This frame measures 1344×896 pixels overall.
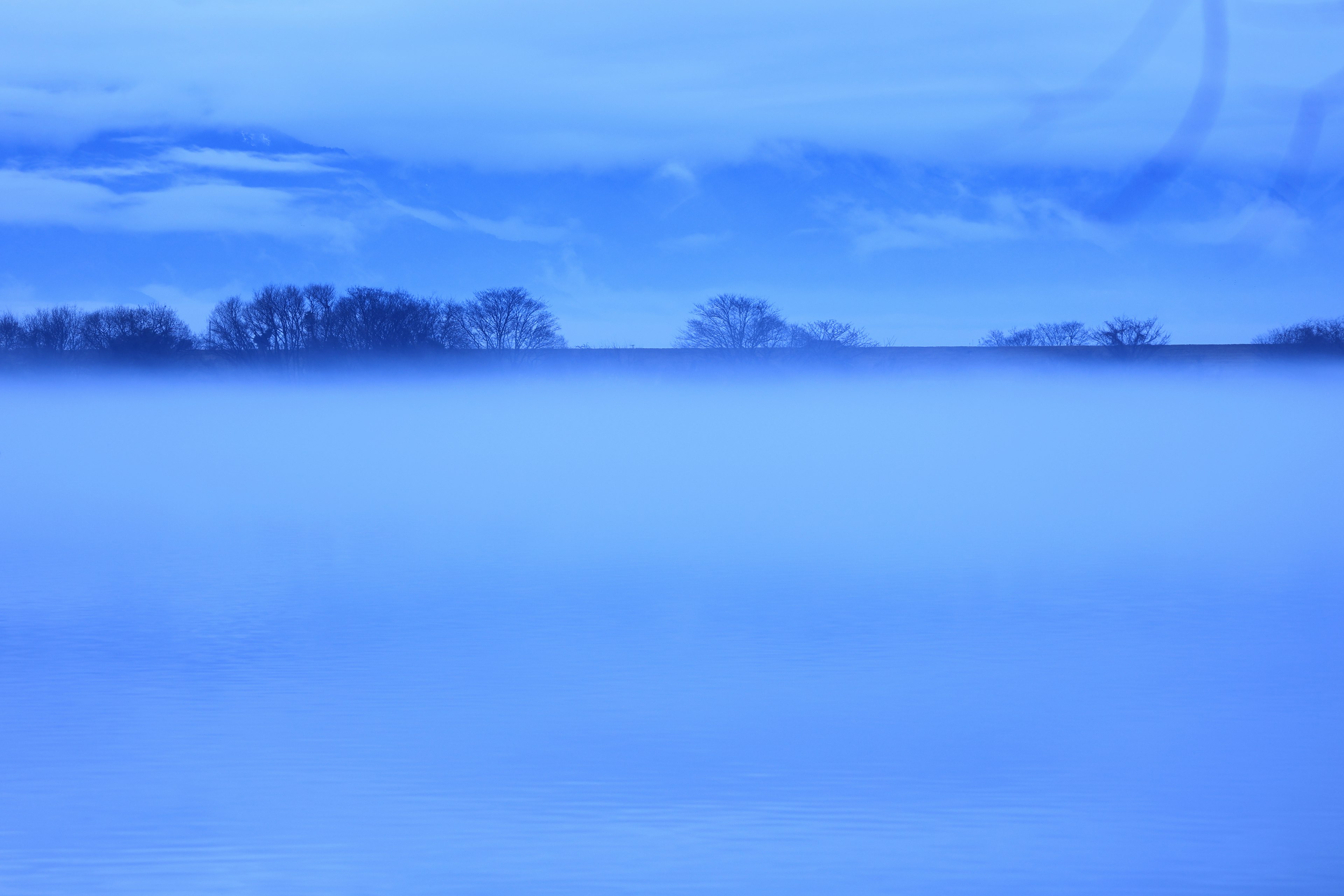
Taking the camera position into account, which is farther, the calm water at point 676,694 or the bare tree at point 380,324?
the bare tree at point 380,324

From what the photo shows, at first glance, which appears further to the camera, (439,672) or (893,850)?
(439,672)

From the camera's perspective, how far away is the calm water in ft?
15.0

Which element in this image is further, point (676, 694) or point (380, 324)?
point (380, 324)

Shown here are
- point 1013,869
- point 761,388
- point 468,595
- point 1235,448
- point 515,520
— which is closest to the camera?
point 1013,869

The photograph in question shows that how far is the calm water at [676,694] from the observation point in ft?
15.0

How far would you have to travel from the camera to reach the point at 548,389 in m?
56.0

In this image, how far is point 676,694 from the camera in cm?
655

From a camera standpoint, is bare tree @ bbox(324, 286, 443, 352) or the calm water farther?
bare tree @ bbox(324, 286, 443, 352)

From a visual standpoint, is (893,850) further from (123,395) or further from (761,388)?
(123,395)

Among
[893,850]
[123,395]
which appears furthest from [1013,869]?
[123,395]

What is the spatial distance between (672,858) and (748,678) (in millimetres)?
2316

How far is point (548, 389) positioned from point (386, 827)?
5147 cm

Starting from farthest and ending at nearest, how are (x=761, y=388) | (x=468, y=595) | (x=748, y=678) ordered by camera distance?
1. (x=761, y=388)
2. (x=468, y=595)
3. (x=748, y=678)

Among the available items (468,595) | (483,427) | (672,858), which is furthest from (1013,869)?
(483,427)
